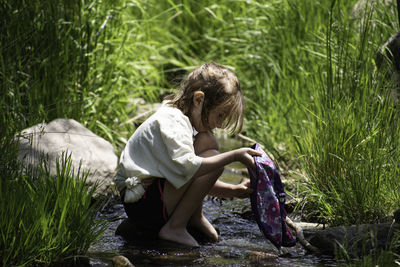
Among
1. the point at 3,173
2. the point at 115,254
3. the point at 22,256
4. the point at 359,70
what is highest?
the point at 359,70

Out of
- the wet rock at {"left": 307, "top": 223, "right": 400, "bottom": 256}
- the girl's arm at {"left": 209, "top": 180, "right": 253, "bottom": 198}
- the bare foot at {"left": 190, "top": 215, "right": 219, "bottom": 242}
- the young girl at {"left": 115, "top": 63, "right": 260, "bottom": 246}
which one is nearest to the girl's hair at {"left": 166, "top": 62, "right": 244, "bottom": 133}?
the young girl at {"left": 115, "top": 63, "right": 260, "bottom": 246}

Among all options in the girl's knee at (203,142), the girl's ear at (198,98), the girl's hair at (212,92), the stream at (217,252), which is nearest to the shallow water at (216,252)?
the stream at (217,252)

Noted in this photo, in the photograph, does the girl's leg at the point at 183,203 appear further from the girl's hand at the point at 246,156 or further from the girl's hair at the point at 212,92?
the girl's hair at the point at 212,92

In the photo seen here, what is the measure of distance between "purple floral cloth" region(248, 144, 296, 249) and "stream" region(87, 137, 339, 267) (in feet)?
0.31

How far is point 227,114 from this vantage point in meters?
3.30

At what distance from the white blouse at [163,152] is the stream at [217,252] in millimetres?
293

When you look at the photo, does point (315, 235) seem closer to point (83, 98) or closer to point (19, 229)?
point (19, 229)

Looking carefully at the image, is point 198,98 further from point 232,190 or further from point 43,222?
point 43,222

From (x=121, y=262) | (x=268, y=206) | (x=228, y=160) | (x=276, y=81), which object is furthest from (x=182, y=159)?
(x=276, y=81)

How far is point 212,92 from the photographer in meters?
3.26

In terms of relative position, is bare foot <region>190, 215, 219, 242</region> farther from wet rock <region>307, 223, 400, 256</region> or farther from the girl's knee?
wet rock <region>307, 223, 400, 256</region>

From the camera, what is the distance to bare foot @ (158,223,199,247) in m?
3.18

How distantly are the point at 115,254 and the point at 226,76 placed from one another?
114 cm

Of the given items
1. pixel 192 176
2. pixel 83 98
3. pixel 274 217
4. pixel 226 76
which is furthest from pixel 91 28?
pixel 274 217
